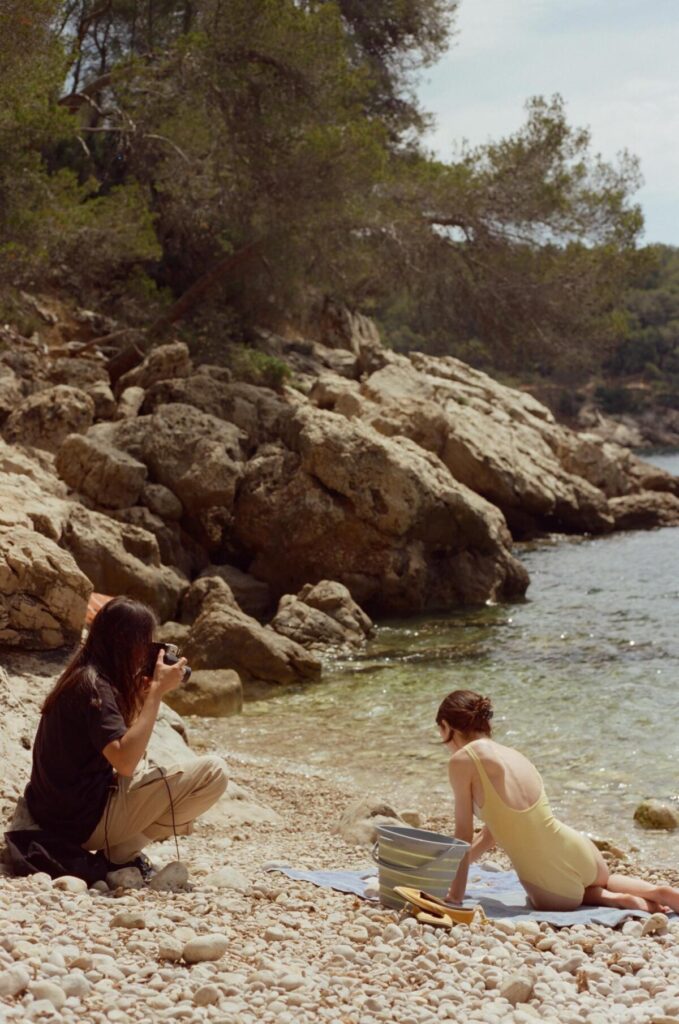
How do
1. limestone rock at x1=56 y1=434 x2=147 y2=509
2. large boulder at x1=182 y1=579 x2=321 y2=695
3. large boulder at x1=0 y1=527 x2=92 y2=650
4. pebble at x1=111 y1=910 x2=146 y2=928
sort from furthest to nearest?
limestone rock at x1=56 y1=434 x2=147 y2=509, large boulder at x1=182 y1=579 x2=321 y2=695, large boulder at x1=0 y1=527 x2=92 y2=650, pebble at x1=111 y1=910 x2=146 y2=928

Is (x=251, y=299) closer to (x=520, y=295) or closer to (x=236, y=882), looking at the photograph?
(x=520, y=295)

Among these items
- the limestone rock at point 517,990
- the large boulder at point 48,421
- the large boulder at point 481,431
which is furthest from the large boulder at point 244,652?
the large boulder at point 481,431

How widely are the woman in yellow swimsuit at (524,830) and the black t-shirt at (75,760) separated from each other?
155 centimetres

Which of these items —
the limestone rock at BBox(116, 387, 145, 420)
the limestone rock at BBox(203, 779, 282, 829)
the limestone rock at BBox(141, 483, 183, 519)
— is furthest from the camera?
the limestone rock at BBox(116, 387, 145, 420)

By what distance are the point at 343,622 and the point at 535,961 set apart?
1052 cm

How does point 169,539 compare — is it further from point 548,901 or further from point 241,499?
point 548,901

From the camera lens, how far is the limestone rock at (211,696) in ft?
36.8

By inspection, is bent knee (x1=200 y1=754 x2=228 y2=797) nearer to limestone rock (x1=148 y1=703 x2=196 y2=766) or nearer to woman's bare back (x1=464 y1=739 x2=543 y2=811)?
woman's bare back (x1=464 y1=739 x2=543 y2=811)

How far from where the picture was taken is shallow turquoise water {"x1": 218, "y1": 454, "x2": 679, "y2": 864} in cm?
905

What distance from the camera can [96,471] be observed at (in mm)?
15922

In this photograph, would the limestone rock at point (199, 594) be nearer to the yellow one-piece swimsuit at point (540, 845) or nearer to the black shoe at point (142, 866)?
the black shoe at point (142, 866)

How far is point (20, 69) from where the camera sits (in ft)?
52.8

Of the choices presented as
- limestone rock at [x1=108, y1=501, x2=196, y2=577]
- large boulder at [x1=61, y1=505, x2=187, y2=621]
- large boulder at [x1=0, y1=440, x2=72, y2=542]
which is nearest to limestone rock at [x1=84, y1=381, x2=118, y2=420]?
limestone rock at [x1=108, y1=501, x2=196, y2=577]

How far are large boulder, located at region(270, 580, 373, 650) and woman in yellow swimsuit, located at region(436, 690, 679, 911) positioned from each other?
885 centimetres
